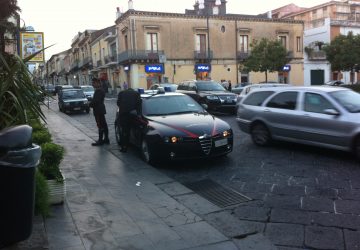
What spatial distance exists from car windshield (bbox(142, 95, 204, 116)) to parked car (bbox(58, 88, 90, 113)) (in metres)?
14.8

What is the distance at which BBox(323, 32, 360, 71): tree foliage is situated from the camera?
121 ft

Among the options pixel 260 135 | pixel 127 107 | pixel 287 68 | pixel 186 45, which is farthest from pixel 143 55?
pixel 260 135

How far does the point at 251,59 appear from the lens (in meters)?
40.4

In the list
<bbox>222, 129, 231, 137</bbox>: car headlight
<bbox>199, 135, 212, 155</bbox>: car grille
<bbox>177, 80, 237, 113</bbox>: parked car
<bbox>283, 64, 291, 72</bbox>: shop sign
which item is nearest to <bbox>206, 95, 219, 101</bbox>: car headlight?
<bbox>177, 80, 237, 113</bbox>: parked car

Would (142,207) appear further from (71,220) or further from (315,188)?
(315,188)

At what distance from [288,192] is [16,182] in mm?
4021

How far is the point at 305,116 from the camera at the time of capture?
8.41 metres

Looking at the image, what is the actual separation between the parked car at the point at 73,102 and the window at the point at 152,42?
19.4 metres

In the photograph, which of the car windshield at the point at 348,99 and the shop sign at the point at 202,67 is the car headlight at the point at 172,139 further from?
the shop sign at the point at 202,67

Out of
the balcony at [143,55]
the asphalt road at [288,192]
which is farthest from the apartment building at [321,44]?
the asphalt road at [288,192]

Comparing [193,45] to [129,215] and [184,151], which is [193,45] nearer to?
[184,151]

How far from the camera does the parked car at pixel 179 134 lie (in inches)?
298

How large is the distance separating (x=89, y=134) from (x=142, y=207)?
8.18m

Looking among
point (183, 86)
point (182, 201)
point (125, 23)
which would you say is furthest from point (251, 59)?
point (182, 201)
